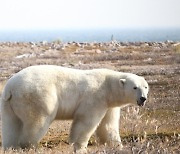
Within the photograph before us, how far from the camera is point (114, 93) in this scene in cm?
1116

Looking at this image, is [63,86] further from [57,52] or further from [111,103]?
[57,52]

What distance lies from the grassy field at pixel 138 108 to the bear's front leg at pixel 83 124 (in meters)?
0.32

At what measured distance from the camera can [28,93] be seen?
10062 millimetres

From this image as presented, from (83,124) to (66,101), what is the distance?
63 cm

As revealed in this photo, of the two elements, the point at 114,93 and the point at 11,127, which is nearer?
the point at 11,127

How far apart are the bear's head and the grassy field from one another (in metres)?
0.37

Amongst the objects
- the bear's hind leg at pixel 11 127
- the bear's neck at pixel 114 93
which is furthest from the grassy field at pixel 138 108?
the bear's hind leg at pixel 11 127

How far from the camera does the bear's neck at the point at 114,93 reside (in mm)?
11078

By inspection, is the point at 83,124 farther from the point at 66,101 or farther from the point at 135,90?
the point at 135,90

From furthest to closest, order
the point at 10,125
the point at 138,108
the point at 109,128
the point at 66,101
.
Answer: the point at 138,108, the point at 109,128, the point at 66,101, the point at 10,125

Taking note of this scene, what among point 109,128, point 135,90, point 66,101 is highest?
point 135,90

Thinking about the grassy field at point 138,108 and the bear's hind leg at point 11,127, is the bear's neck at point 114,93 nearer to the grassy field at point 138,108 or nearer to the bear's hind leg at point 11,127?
the grassy field at point 138,108

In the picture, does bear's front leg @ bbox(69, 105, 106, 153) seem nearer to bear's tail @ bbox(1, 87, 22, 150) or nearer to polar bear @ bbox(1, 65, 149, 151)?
polar bear @ bbox(1, 65, 149, 151)

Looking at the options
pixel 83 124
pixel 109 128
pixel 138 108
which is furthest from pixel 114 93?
pixel 138 108
